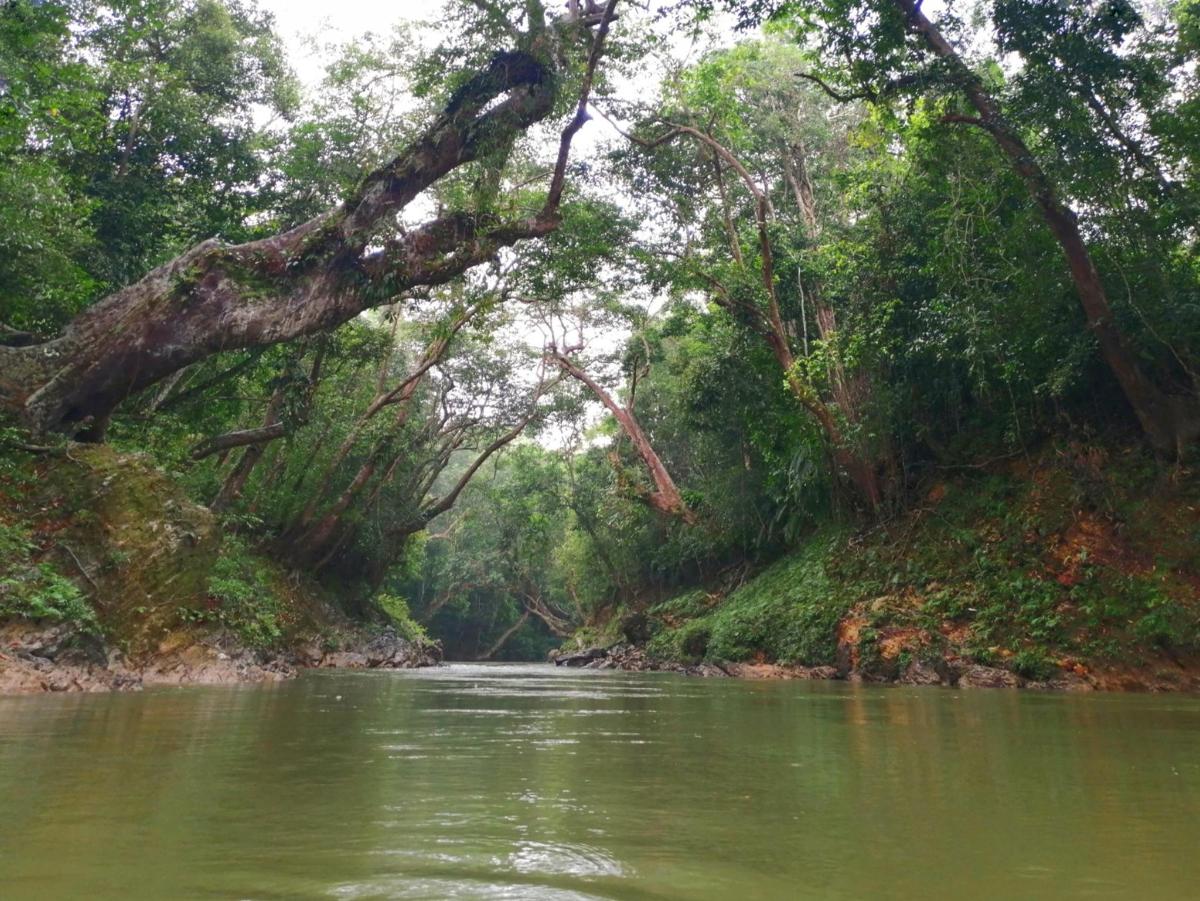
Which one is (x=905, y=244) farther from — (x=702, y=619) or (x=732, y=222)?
(x=702, y=619)

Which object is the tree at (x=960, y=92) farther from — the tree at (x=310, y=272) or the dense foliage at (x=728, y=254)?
the tree at (x=310, y=272)

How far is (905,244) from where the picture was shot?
12.3 meters

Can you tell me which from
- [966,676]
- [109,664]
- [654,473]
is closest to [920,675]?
[966,676]

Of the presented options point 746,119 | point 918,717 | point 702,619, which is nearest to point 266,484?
point 702,619

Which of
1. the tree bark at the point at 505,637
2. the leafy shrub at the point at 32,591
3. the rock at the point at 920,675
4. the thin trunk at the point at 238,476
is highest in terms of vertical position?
the thin trunk at the point at 238,476

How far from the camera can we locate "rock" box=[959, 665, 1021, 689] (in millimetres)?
8617

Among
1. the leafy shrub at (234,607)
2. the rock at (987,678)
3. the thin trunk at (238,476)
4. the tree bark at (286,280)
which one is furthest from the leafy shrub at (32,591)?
the rock at (987,678)

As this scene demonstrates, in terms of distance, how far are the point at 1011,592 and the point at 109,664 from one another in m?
9.76

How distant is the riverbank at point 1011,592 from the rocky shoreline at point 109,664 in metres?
7.05

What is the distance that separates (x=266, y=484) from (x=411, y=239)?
1022 cm

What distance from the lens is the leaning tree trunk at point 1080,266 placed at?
858cm

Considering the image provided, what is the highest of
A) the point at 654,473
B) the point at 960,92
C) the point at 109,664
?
the point at 960,92

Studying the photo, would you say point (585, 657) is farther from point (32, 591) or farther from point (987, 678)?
point (32, 591)

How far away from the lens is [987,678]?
881 centimetres
